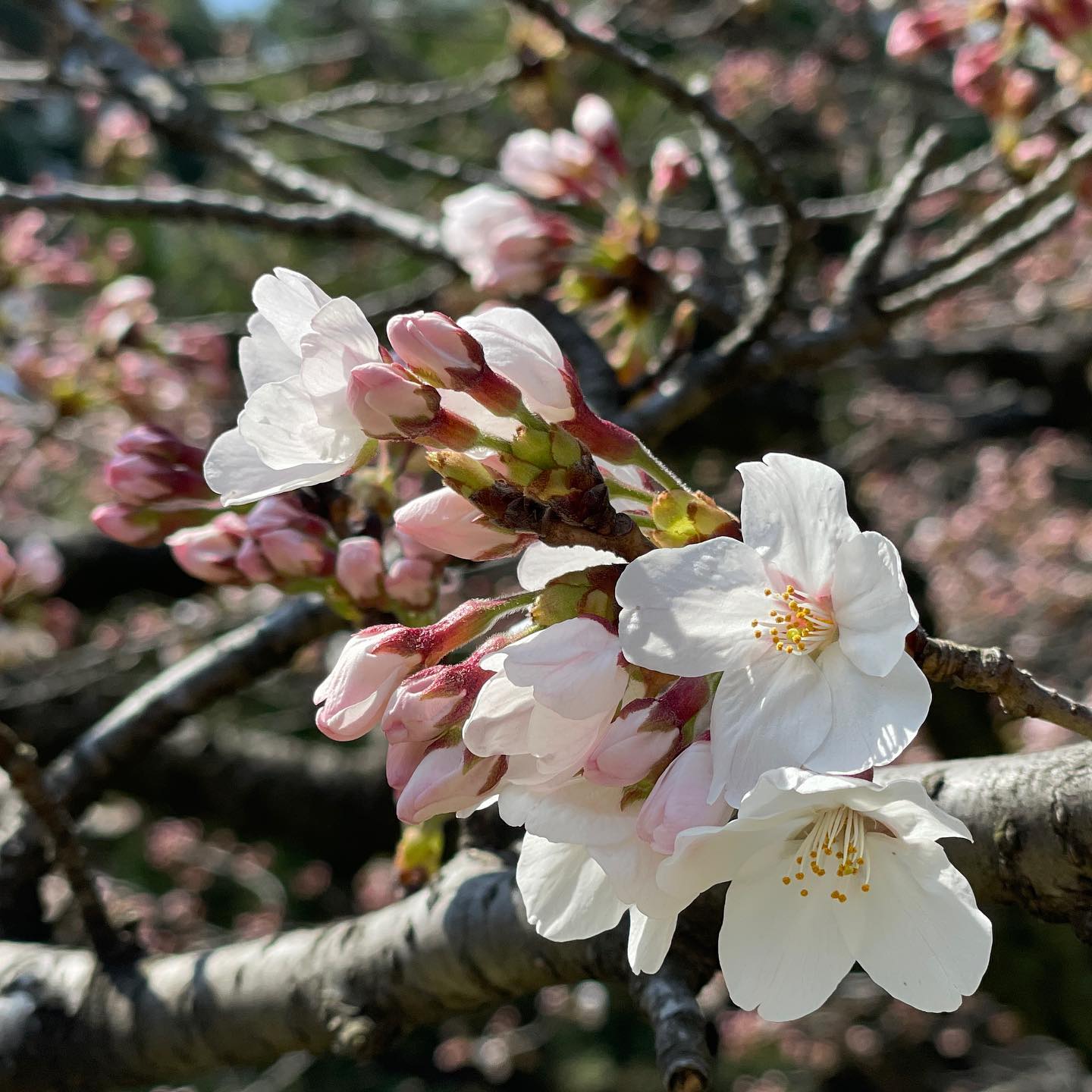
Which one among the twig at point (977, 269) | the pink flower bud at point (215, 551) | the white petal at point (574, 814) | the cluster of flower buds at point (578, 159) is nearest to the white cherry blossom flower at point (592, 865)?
the white petal at point (574, 814)

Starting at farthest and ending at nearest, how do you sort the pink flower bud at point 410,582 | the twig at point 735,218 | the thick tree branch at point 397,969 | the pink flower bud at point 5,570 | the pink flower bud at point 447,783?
the twig at point 735,218, the pink flower bud at point 5,570, the pink flower bud at point 410,582, the thick tree branch at point 397,969, the pink flower bud at point 447,783

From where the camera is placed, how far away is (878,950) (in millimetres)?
724

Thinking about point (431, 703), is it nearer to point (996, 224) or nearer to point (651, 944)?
point (651, 944)

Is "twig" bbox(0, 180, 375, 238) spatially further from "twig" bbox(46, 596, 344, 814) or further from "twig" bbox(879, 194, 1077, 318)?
"twig" bbox(879, 194, 1077, 318)

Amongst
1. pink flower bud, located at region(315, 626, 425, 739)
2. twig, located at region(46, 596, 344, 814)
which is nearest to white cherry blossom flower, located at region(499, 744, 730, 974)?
pink flower bud, located at region(315, 626, 425, 739)

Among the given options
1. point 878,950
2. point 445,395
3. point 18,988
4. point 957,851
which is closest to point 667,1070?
point 878,950

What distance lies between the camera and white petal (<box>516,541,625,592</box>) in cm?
81

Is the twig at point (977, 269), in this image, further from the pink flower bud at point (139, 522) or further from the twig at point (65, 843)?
the twig at point (65, 843)

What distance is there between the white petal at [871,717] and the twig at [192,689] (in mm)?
952

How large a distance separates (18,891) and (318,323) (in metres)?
1.21

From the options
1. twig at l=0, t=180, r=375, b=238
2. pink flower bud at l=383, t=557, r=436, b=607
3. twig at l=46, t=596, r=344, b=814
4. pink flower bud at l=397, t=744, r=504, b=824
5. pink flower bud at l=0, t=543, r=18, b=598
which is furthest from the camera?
twig at l=0, t=180, r=375, b=238

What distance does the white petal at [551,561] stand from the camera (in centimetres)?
81

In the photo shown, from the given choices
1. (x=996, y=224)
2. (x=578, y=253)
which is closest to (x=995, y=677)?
(x=578, y=253)

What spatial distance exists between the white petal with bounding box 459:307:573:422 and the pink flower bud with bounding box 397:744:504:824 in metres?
0.26
